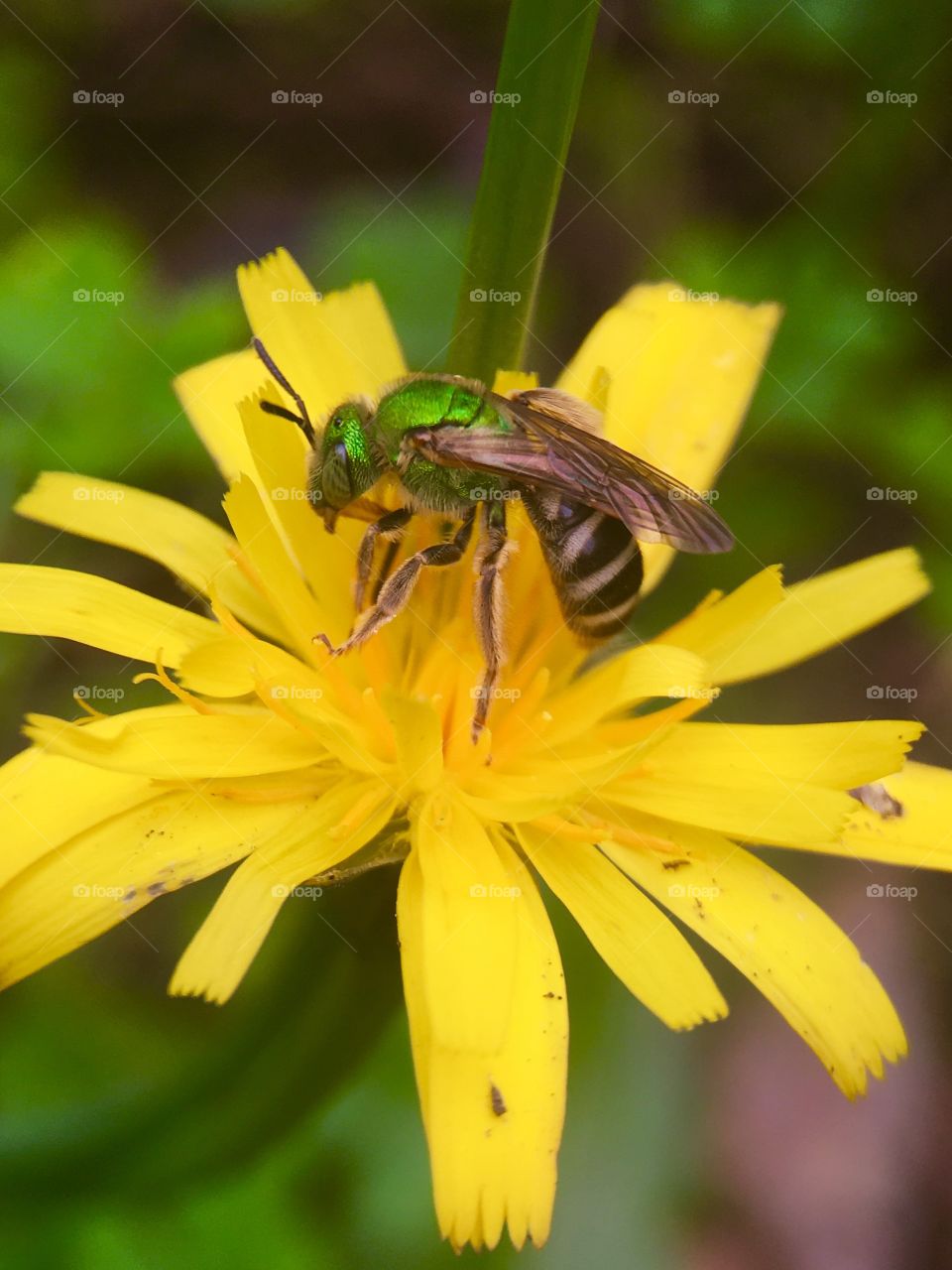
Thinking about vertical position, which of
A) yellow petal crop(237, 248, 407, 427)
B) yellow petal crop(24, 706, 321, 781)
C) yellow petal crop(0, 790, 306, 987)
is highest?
yellow petal crop(237, 248, 407, 427)

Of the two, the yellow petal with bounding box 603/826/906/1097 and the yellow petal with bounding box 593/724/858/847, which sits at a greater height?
the yellow petal with bounding box 593/724/858/847

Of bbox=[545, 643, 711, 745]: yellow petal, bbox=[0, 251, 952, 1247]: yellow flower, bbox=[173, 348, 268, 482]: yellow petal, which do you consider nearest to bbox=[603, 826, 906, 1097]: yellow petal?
bbox=[0, 251, 952, 1247]: yellow flower

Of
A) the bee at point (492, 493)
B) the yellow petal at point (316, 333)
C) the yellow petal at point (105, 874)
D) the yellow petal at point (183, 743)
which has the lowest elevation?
the yellow petal at point (105, 874)

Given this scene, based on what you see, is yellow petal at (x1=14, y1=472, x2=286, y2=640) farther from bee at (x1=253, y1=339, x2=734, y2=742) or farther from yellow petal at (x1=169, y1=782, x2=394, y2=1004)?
yellow petal at (x1=169, y1=782, x2=394, y2=1004)

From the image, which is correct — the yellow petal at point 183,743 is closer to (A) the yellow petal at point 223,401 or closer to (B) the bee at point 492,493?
(B) the bee at point 492,493

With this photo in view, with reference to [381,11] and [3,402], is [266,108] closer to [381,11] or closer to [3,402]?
[381,11]

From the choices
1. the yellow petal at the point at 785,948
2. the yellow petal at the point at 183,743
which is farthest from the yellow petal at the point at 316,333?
the yellow petal at the point at 785,948
